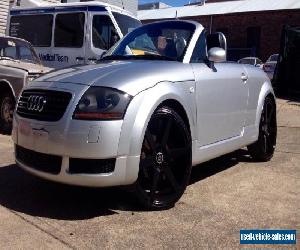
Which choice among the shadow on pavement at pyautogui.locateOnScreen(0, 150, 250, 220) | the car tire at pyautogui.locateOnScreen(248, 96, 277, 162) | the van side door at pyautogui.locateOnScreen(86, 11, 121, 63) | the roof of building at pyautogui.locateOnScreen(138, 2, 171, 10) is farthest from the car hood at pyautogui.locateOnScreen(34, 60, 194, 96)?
the roof of building at pyautogui.locateOnScreen(138, 2, 171, 10)

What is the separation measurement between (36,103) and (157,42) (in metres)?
1.64

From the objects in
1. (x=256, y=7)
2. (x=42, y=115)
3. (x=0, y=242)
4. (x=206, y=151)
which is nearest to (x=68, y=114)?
(x=42, y=115)

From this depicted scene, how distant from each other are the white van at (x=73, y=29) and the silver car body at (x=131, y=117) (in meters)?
5.65

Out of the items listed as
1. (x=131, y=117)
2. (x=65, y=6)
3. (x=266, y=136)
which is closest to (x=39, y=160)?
(x=131, y=117)

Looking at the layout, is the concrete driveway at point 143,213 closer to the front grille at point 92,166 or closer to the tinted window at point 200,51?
the front grille at point 92,166

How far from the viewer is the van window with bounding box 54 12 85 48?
10674mm

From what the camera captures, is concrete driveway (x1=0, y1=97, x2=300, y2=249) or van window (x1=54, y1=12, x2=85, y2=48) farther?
van window (x1=54, y1=12, x2=85, y2=48)

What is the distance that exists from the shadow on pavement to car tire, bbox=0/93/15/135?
277 cm

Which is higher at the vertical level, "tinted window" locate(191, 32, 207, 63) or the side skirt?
"tinted window" locate(191, 32, 207, 63)

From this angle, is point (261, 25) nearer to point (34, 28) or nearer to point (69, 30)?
point (34, 28)

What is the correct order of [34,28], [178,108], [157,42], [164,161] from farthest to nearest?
[34,28] → [157,42] → [178,108] → [164,161]

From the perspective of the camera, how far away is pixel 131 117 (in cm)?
352

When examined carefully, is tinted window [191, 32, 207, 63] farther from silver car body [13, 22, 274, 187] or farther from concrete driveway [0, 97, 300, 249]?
concrete driveway [0, 97, 300, 249]

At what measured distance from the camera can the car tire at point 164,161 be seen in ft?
12.2
